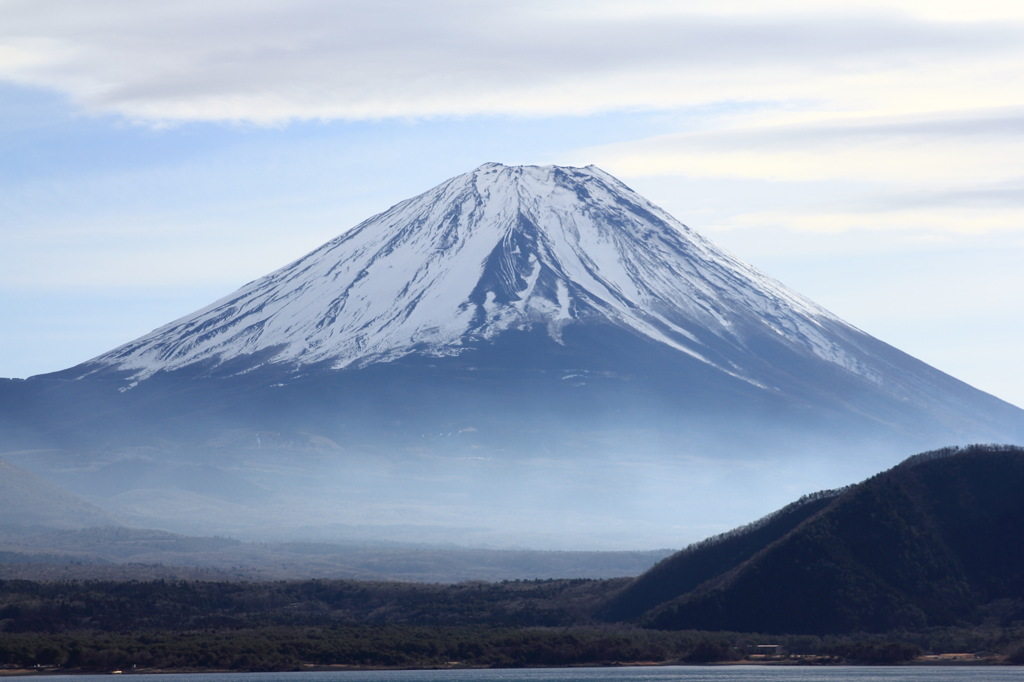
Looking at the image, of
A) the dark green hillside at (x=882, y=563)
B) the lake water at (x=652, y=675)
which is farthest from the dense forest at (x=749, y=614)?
the lake water at (x=652, y=675)

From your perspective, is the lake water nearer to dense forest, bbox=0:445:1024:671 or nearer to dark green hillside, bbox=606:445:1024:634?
dense forest, bbox=0:445:1024:671

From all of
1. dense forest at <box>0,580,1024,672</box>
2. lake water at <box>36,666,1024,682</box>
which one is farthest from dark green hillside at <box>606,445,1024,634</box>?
lake water at <box>36,666,1024,682</box>

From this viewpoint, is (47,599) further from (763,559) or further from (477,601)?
(763,559)

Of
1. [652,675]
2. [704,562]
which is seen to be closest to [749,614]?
[704,562]

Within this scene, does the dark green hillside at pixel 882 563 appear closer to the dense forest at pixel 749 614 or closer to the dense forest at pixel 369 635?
the dense forest at pixel 749 614

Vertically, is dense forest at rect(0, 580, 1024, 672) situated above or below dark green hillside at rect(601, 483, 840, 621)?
below

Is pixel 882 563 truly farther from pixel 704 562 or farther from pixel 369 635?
pixel 369 635

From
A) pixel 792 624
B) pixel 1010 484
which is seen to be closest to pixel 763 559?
pixel 792 624
